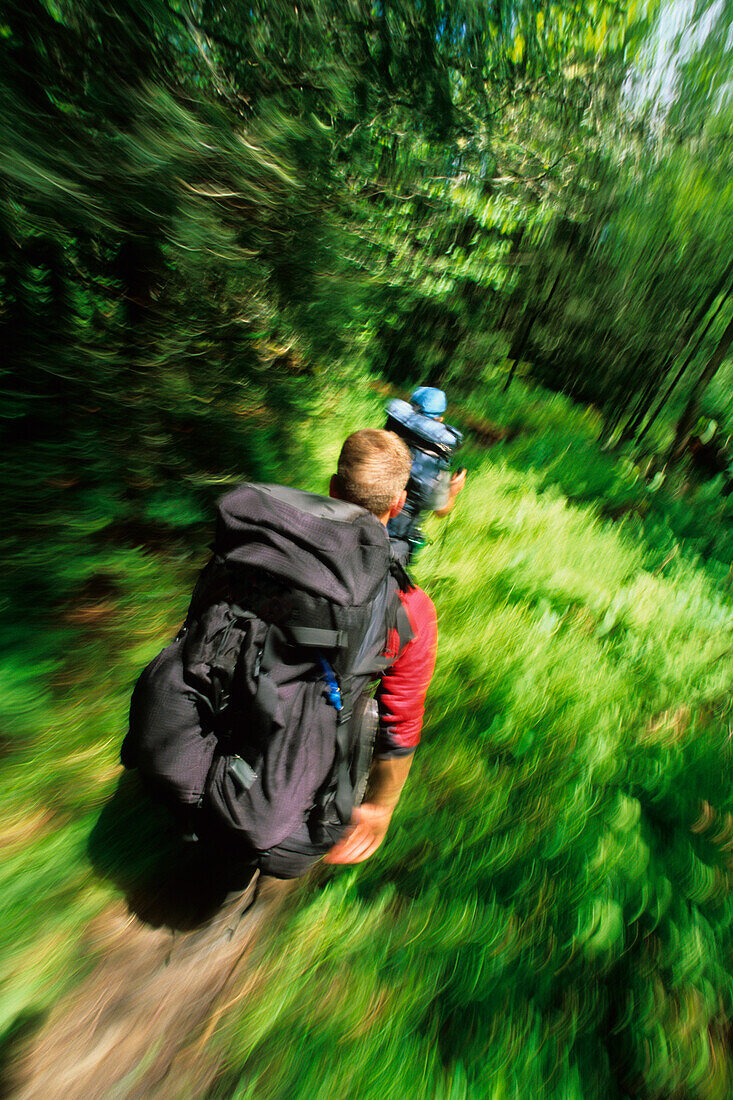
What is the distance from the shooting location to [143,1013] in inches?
64.2

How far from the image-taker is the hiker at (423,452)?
110 inches

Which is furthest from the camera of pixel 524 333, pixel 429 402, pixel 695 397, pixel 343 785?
pixel 524 333

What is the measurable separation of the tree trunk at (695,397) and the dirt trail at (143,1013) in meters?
5.48

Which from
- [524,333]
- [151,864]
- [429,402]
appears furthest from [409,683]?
[524,333]

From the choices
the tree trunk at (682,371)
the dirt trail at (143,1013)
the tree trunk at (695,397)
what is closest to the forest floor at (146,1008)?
the dirt trail at (143,1013)

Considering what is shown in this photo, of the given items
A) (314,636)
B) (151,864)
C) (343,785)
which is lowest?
(151,864)

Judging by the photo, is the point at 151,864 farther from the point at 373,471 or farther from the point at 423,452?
the point at 423,452

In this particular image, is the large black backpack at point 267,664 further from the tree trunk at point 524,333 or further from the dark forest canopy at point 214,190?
the tree trunk at point 524,333

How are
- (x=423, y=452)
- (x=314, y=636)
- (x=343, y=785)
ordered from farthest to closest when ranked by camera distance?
1. (x=423, y=452)
2. (x=343, y=785)
3. (x=314, y=636)

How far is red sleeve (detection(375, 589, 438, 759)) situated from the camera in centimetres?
139

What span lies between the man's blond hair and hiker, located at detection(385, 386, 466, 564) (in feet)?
4.01

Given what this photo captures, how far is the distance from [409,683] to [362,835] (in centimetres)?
69

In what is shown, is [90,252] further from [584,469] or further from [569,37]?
[584,469]

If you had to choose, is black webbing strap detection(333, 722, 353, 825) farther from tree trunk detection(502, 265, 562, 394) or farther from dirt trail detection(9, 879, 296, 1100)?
tree trunk detection(502, 265, 562, 394)
